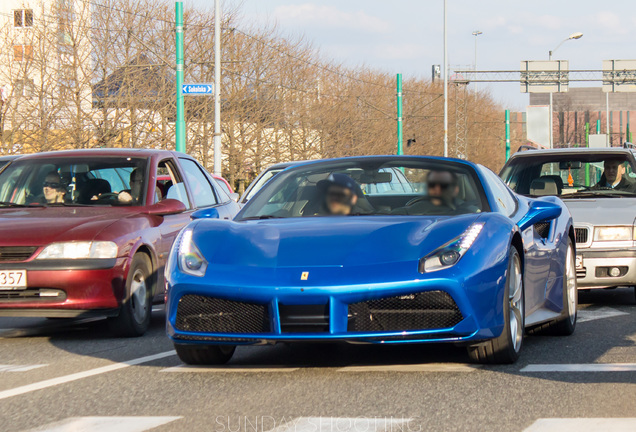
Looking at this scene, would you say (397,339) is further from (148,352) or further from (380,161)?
(148,352)

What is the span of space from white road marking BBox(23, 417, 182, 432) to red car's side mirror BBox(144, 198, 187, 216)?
159 inches

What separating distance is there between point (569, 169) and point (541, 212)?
5.03 metres

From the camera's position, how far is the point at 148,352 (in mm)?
7242

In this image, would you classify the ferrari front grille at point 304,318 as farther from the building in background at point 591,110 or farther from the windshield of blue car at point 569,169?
the building in background at point 591,110

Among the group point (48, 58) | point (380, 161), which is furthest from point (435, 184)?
point (48, 58)

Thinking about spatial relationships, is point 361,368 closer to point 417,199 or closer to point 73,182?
point 417,199

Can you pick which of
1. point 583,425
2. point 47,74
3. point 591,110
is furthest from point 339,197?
point 591,110

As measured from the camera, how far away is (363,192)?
698 cm

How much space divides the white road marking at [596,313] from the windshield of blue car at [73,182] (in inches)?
151

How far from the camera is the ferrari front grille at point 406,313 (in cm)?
558

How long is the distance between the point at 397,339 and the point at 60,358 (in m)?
2.51

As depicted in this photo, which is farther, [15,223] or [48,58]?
[48,58]

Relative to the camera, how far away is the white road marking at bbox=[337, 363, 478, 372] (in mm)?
5984

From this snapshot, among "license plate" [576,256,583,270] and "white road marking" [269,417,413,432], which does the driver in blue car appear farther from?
"license plate" [576,256,583,270]
